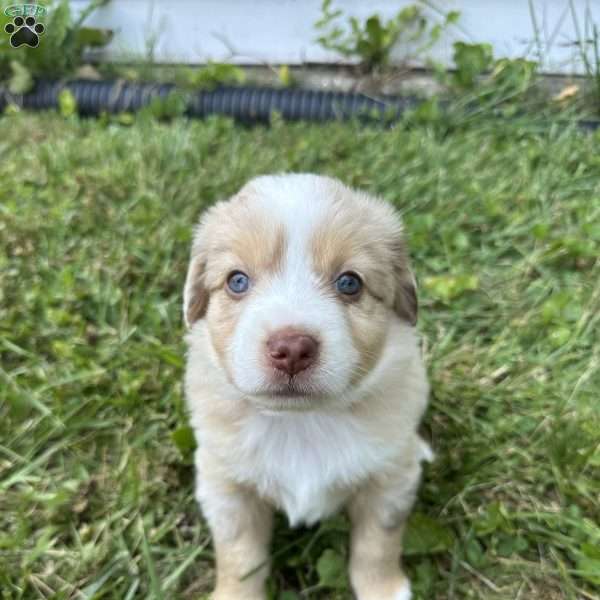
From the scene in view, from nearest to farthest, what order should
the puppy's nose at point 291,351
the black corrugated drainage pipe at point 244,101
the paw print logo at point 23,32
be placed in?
1. the puppy's nose at point 291,351
2. the black corrugated drainage pipe at point 244,101
3. the paw print logo at point 23,32

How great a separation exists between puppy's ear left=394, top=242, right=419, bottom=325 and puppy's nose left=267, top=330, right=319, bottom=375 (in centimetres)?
51

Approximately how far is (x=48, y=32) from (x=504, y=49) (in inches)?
134

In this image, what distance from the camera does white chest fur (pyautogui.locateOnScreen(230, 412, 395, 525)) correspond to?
79.6 inches

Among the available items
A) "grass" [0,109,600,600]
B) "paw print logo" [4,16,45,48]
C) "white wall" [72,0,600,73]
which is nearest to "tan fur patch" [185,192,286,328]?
"grass" [0,109,600,600]

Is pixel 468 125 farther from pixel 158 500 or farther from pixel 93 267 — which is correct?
pixel 158 500

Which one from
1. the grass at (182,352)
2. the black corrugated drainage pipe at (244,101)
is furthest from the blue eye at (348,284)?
the black corrugated drainage pipe at (244,101)

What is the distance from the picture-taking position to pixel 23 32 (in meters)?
5.02

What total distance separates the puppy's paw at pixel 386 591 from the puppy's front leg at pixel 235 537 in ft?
1.14

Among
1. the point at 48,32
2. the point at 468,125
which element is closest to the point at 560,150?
the point at 468,125

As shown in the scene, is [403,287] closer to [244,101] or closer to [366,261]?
[366,261]

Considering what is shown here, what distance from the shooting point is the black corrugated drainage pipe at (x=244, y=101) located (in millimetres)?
4648

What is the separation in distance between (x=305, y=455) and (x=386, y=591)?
587 mm

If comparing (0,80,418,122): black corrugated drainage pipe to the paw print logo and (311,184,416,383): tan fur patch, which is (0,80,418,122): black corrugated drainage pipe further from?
(311,184,416,383): tan fur patch

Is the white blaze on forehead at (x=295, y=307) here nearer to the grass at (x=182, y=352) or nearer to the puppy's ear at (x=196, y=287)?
the puppy's ear at (x=196, y=287)
